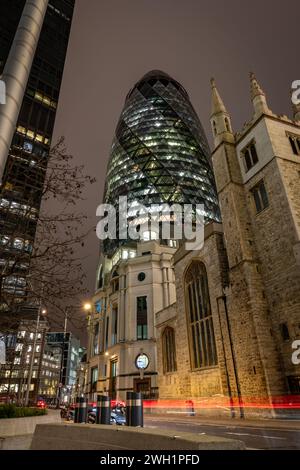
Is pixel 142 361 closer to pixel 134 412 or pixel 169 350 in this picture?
pixel 169 350

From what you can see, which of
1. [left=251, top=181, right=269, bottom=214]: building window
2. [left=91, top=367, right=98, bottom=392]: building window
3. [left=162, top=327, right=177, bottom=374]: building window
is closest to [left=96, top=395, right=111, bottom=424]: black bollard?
[left=251, top=181, right=269, bottom=214]: building window

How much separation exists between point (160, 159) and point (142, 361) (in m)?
57.4

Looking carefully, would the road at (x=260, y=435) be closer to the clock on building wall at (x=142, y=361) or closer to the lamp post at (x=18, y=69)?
the lamp post at (x=18, y=69)

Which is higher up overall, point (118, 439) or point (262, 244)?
point (262, 244)

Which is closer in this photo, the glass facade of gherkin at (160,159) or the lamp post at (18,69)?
the lamp post at (18,69)

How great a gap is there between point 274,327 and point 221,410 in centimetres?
742

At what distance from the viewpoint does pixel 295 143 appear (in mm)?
26688

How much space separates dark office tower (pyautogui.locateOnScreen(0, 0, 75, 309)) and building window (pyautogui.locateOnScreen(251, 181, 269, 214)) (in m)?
17.8

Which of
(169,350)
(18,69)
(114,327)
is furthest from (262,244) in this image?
(114,327)

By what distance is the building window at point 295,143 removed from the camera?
2630 cm

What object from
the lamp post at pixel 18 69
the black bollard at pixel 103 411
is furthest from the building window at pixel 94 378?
the lamp post at pixel 18 69

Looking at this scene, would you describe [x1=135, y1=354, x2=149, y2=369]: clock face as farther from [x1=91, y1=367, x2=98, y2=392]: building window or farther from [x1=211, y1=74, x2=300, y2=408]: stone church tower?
[x1=211, y1=74, x2=300, y2=408]: stone church tower

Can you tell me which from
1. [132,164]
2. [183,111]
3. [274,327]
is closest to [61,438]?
[274,327]

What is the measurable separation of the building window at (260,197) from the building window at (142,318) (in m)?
27.7
